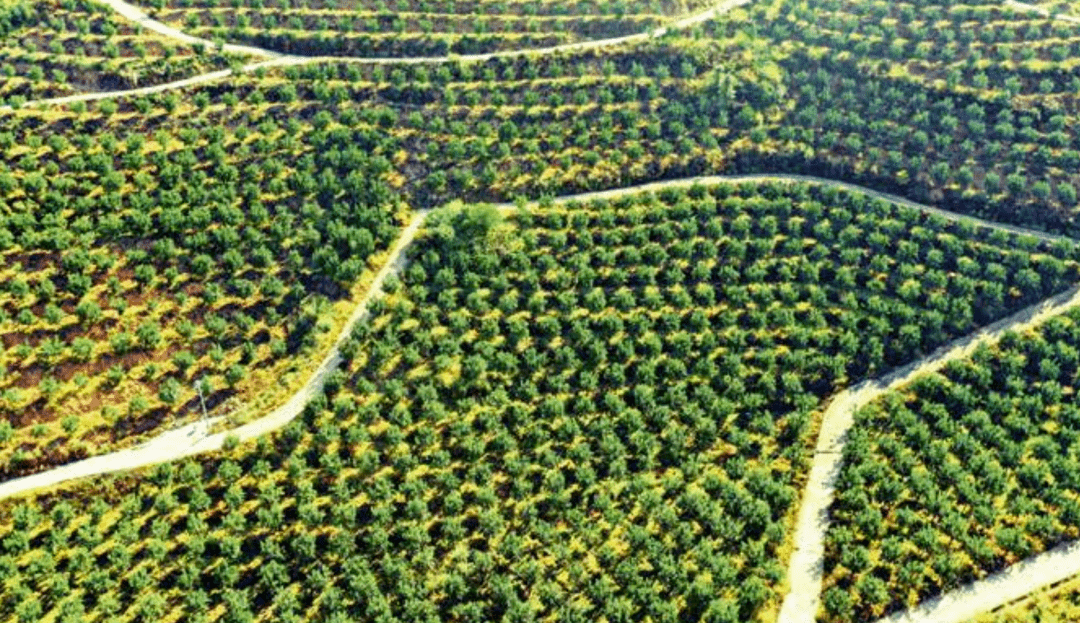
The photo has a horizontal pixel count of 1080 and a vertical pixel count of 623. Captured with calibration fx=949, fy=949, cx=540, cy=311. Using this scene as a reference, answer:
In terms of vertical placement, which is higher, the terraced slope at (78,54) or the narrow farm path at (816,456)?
the terraced slope at (78,54)

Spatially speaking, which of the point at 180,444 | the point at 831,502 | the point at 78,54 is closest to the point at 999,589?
the point at 831,502

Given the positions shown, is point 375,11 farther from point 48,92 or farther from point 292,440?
point 292,440

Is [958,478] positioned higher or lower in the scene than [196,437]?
lower

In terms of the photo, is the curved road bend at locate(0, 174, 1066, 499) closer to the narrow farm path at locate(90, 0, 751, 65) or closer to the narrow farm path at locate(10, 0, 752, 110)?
the narrow farm path at locate(90, 0, 751, 65)

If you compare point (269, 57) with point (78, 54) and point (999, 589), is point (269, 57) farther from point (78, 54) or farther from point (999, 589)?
point (999, 589)

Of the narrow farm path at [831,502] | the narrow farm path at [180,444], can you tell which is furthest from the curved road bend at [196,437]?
the narrow farm path at [831,502]

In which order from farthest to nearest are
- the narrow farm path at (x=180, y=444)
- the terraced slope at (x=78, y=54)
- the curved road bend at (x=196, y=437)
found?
the terraced slope at (x=78, y=54), the curved road bend at (x=196, y=437), the narrow farm path at (x=180, y=444)

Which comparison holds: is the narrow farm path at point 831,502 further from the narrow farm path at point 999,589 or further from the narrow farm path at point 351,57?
the narrow farm path at point 351,57

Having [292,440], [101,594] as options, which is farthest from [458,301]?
[101,594]
